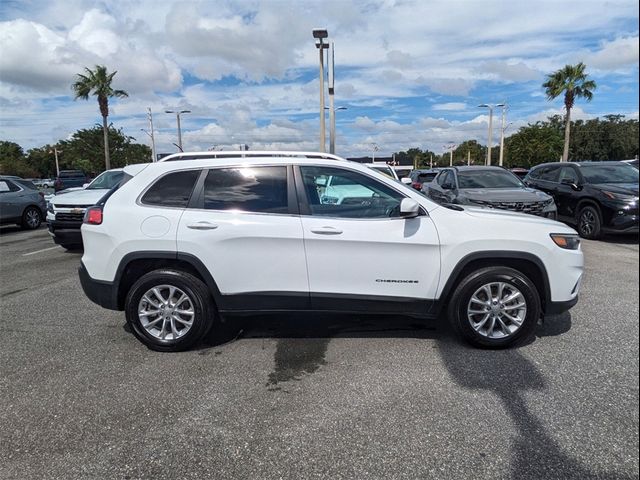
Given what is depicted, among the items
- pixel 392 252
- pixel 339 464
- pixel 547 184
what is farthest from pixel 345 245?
pixel 547 184

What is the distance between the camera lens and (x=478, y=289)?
3.95 metres

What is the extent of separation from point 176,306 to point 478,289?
268 centimetres

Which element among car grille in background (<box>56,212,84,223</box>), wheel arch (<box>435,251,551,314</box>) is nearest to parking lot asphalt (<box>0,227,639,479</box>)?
wheel arch (<box>435,251,551,314</box>)

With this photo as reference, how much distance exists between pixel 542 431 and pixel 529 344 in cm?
150

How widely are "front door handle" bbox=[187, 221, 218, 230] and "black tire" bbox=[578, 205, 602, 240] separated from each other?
26.3ft

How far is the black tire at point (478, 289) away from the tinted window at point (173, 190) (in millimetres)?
2572

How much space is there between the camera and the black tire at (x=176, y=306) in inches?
159

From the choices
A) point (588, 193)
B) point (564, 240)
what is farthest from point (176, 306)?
point (588, 193)

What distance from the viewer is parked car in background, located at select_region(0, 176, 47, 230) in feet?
43.4

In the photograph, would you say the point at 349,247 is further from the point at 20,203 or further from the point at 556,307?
the point at 20,203

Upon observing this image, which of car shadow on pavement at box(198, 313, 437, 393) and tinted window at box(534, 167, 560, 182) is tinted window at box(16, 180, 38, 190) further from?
tinted window at box(534, 167, 560, 182)

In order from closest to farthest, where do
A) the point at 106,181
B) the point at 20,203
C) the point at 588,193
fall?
the point at 588,193 → the point at 106,181 → the point at 20,203

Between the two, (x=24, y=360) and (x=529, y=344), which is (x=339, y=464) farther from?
(x=24, y=360)

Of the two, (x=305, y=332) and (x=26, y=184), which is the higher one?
(x=26, y=184)
